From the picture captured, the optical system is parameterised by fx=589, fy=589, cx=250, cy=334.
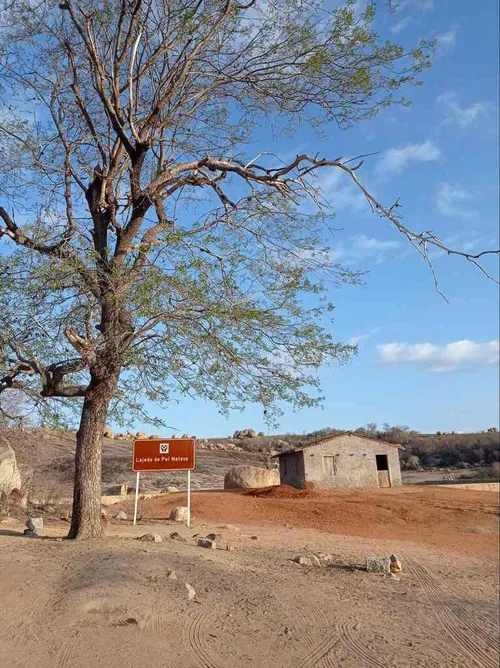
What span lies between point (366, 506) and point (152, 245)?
16690mm

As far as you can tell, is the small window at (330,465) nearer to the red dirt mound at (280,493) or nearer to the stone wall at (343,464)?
the stone wall at (343,464)

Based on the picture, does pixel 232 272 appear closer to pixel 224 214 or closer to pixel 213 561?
pixel 224 214

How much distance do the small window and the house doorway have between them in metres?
3.09

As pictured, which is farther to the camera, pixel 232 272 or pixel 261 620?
pixel 232 272

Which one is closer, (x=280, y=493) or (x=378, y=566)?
(x=378, y=566)

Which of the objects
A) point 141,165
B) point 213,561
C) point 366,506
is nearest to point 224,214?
point 141,165

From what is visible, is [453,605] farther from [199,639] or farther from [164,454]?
[164,454]

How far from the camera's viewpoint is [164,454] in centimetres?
1580

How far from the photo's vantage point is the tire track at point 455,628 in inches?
289

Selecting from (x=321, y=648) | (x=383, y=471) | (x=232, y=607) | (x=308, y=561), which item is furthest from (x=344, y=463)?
(x=321, y=648)

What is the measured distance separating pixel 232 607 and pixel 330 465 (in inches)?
1053

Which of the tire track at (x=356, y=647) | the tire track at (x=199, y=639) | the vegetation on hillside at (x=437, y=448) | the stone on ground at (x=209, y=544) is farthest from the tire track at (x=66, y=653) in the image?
A: the vegetation on hillside at (x=437, y=448)

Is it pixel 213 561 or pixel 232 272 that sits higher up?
pixel 232 272

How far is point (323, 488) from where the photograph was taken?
3275 centimetres
